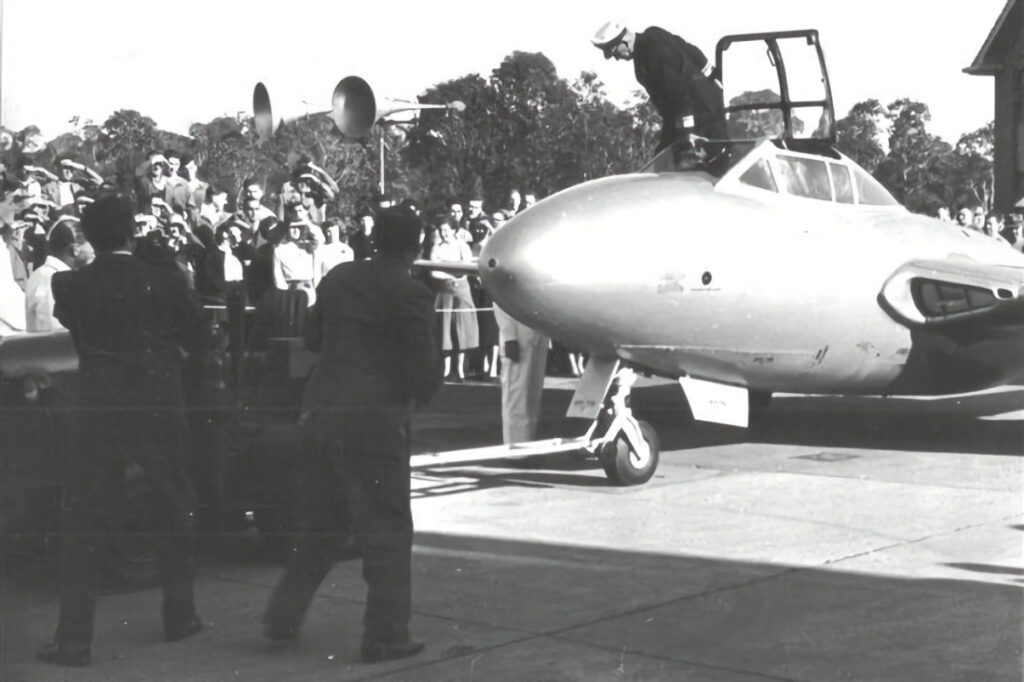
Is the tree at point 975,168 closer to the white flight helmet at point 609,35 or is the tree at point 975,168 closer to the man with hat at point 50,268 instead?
the white flight helmet at point 609,35

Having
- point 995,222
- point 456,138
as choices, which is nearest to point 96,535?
point 456,138

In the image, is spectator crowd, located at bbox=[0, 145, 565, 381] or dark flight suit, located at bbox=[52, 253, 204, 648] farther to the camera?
spectator crowd, located at bbox=[0, 145, 565, 381]

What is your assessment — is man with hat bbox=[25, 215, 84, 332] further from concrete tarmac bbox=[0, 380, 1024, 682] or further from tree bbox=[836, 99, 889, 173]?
tree bbox=[836, 99, 889, 173]

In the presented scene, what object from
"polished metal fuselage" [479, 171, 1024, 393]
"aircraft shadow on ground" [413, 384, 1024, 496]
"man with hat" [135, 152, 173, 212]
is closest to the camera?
"man with hat" [135, 152, 173, 212]

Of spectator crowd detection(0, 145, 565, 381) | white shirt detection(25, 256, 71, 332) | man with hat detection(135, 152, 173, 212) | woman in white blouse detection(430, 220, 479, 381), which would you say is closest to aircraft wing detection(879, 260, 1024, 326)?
spectator crowd detection(0, 145, 565, 381)

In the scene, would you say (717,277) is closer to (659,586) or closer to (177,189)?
(659,586)

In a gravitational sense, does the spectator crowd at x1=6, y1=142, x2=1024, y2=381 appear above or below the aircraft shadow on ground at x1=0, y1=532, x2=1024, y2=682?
above

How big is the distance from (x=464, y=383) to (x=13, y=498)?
9.17 metres

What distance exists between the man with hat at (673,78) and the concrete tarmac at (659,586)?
223 cm

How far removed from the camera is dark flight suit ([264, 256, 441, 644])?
451 cm

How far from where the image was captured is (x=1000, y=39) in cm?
831

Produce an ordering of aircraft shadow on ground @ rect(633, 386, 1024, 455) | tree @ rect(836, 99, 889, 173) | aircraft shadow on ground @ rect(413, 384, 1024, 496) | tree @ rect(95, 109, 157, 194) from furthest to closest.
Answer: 1. aircraft shadow on ground @ rect(633, 386, 1024, 455)
2. tree @ rect(836, 99, 889, 173)
3. aircraft shadow on ground @ rect(413, 384, 1024, 496)
4. tree @ rect(95, 109, 157, 194)

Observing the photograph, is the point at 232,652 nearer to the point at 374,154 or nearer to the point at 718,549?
the point at 718,549

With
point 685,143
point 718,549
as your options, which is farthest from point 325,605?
point 685,143
